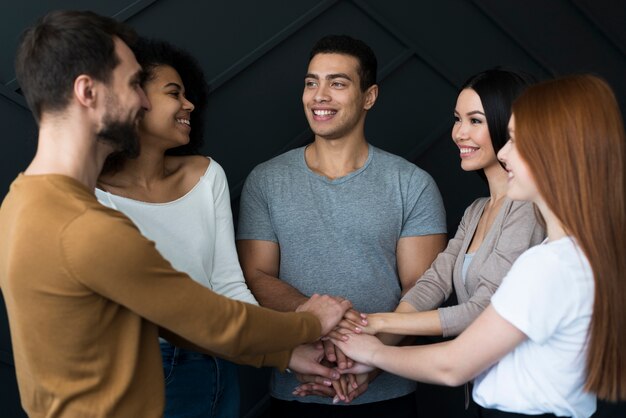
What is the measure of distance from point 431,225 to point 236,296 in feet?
2.01

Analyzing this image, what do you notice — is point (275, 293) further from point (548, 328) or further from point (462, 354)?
point (548, 328)

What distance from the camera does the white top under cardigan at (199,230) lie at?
183 centimetres

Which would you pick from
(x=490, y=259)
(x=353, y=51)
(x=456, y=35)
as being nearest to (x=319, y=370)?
(x=490, y=259)

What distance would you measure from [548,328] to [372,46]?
1.60m

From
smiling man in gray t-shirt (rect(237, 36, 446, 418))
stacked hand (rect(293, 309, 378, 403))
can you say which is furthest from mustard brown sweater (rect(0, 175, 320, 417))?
smiling man in gray t-shirt (rect(237, 36, 446, 418))

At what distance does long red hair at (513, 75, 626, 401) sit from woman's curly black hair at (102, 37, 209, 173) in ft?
3.39

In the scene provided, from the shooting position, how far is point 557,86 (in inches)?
57.2

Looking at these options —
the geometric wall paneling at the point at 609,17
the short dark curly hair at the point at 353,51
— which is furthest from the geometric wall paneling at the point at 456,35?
the short dark curly hair at the point at 353,51

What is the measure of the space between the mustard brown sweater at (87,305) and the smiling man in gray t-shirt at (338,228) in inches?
25.9

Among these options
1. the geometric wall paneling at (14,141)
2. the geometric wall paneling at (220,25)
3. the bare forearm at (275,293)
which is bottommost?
the bare forearm at (275,293)

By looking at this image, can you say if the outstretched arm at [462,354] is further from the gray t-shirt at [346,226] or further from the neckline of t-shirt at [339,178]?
the neckline of t-shirt at [339,178]

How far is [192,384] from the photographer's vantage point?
6.08 feet

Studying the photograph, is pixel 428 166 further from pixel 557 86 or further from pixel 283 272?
pixel 557 86

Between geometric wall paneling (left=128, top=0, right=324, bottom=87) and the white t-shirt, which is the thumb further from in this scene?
geometric wall paneling (left=128, top=0, right=324, bottom=87)
